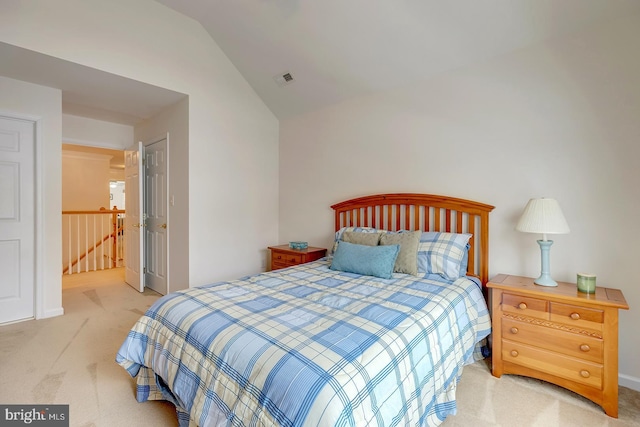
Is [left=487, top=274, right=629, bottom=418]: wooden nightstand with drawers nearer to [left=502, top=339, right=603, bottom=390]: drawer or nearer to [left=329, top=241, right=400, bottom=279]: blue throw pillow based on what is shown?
[left=502, top=339, right=603, bottom=390]: drawer

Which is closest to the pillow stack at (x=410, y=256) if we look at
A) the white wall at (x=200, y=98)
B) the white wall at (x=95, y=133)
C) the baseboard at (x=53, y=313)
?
the white wall at (x=200, y=98)

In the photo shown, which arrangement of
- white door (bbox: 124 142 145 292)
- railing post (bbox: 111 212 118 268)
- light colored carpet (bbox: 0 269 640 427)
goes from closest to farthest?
light colored carpet (bbox: 0 269 640 427) → white door (bbox: 124 142 145 292) → railing post (bbox: 111 212 118 268)

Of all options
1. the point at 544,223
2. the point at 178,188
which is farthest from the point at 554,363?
the point at 178,188

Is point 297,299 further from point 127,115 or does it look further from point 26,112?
point 127,115

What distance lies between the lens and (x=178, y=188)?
355cm

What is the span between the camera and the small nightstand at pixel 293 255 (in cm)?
341

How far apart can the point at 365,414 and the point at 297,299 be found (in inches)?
34.5

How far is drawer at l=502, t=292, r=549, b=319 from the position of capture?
1.97 metres

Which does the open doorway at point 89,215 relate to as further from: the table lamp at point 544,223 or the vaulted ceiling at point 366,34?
the table lamp at point 544,223

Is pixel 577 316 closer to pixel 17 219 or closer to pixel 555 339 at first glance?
pixel 555 339

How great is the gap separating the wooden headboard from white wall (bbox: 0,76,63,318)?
309 centimetres

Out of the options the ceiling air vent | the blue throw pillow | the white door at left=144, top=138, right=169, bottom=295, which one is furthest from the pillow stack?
the white door at left=144, top=138, right=169, bottom=295

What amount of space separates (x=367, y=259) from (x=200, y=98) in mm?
2679

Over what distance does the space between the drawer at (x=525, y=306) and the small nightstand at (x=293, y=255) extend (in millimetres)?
1961
